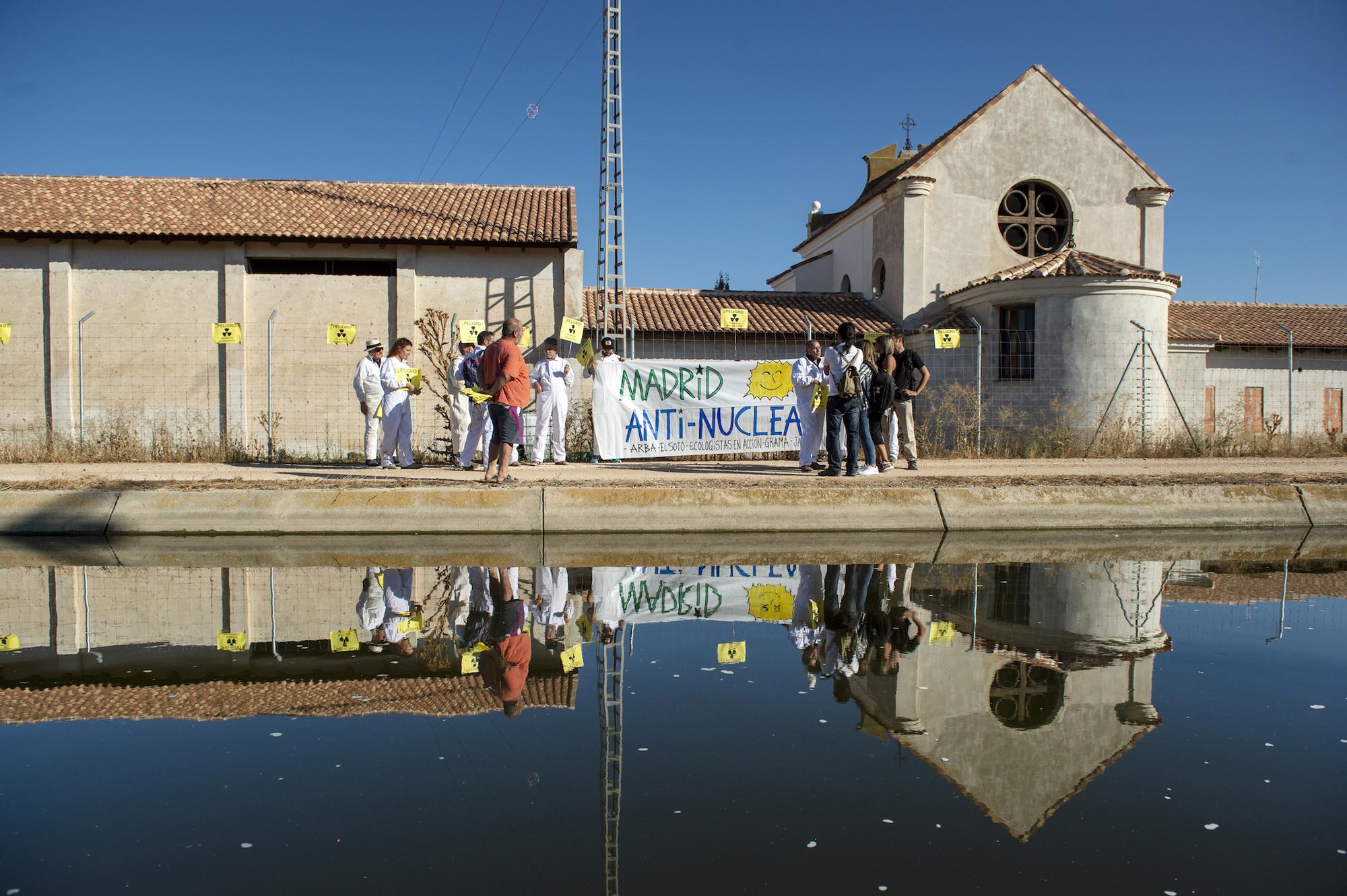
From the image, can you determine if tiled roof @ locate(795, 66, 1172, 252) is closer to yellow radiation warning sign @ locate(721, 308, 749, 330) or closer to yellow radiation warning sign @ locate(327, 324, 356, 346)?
yellow radiation warning sign @ locate(721, 308, 749, 330)

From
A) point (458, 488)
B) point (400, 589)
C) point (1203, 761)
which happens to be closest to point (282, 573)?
point (400, 589)

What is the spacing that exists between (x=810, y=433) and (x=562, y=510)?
17.5 feet

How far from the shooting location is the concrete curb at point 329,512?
1039 centimetres

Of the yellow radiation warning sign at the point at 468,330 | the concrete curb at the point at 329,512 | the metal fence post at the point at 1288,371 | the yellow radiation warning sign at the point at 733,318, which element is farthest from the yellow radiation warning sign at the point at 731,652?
the metal fence post at the point at 1288,371

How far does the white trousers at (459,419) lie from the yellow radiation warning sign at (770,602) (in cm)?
930

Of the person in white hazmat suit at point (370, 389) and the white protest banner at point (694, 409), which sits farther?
the white protest banner at point (694, 409)

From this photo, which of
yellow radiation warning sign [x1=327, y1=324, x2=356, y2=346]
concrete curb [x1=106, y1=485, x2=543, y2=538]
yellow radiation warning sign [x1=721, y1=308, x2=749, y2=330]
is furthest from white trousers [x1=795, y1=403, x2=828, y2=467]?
yellow radiation warning sign [x1=327, y1=324, x2=356, y2=346]

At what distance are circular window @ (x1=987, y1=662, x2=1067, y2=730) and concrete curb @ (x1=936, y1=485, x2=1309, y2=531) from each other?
5.43 m

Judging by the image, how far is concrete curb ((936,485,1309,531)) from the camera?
10891mm

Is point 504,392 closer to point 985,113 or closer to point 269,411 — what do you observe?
point 269,411

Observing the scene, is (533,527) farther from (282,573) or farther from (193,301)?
(193,301)

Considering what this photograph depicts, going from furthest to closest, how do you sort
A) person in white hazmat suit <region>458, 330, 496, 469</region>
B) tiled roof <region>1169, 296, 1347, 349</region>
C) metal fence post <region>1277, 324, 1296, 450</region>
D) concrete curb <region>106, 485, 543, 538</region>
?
tiled roof <region>1169, 296, 1347, 349</region> → metal fence post <region>1277, 324, 1296, 450</region> → person in white hazmat suit <region>458, 330, 496, 469</region> → concrete curb <region>106, 485, 543, 538</region>

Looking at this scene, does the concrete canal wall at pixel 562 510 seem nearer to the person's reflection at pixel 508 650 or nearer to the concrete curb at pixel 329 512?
the concrete curb at pixel 329 512

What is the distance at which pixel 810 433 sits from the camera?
576 inches
